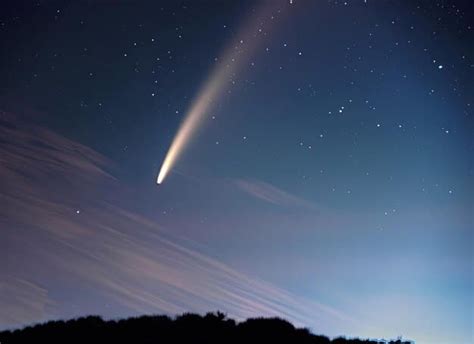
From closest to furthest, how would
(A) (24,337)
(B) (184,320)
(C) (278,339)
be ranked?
(C) (278,339), (B) (184,320), (A) (24,337)

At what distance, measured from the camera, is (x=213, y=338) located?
559 inches

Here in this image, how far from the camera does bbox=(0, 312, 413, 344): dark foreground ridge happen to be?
14.2 meters

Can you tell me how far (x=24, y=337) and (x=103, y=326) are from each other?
2.87m

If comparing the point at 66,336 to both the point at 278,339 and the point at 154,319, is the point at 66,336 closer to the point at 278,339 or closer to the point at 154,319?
the point at 154,319

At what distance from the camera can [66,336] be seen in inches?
627

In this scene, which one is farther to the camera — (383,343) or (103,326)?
(103,326)

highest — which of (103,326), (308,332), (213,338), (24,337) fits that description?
(308,332)

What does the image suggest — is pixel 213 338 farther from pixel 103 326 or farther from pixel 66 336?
pixel 66 336

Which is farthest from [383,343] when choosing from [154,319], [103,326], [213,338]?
[103,326]

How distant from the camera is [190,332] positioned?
14.5 meters

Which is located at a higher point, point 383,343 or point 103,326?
point 383,343

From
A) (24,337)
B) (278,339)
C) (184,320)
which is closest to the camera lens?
(278,339)

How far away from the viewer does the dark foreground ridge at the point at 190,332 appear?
46.6 feet

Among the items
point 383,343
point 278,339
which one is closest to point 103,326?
point 278,339
